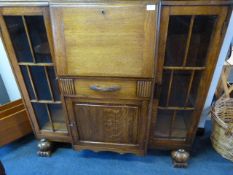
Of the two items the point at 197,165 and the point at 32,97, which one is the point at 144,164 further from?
the point at 32,97

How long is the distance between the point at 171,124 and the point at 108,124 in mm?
419

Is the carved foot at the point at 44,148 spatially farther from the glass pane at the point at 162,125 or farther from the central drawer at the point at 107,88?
the glass pane at the point at 162,125

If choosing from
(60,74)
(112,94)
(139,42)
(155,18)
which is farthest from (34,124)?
(155,18)

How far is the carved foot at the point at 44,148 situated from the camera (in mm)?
1378

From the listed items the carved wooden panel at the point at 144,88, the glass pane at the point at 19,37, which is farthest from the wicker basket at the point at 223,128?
the glass pane at the point at 19,37

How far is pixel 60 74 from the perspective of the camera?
98 centimetres

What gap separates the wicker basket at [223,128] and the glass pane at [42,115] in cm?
118

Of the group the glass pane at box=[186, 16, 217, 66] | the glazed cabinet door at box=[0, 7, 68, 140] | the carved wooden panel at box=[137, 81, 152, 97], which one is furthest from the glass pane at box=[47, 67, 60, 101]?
the glass pane at box=[186, 16, 217, 66]

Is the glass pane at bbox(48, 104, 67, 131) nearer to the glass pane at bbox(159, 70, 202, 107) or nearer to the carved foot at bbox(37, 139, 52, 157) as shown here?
the carved foot at bbox(37, 139, 52, 157)

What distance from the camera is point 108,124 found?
1160mm

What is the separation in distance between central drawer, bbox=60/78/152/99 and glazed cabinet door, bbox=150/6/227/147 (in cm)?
11

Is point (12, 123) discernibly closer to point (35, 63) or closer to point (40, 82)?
point (40, 82)

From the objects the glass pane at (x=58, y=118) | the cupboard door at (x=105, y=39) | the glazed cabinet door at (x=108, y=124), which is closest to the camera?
the cupboard door at (x=105, y=39)

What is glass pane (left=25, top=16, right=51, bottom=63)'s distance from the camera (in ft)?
3.27
